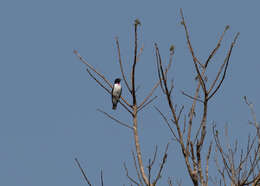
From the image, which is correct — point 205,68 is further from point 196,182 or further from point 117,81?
point 117,81

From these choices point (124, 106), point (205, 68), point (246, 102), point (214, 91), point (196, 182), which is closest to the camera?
Answer: point (196, 182)

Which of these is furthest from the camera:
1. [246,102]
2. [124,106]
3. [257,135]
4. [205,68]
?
[246,102]

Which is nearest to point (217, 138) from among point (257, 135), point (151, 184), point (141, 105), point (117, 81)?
point (257, 135)

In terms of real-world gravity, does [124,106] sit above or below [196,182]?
above

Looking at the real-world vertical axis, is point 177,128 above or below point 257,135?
below

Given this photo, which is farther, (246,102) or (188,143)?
(246,102)

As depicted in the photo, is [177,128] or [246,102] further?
[246,102]

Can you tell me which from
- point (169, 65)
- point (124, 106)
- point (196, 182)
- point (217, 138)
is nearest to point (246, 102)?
point (217, 138)

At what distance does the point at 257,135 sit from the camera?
4039 mm

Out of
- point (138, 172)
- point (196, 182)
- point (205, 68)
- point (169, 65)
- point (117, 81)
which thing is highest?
point (117, 81)

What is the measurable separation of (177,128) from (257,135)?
1.45 meters

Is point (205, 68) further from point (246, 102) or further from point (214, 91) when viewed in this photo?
point (246, 102)

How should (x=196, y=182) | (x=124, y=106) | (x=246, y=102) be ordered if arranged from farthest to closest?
1. (x=246, y=102)
2. (x=124, y=106)
3. (x=196, y=182)

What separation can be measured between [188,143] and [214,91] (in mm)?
470
